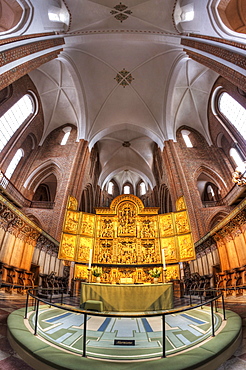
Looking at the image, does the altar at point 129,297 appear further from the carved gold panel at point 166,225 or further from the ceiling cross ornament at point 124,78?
the ceiling cross ornament at point 124,78

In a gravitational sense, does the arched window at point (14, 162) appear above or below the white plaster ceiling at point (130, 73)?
below

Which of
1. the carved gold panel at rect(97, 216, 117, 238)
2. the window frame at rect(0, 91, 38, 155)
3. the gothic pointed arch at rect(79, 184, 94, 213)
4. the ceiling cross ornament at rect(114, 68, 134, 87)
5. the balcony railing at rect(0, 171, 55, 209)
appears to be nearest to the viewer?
the carved gold panel at rect(97, 216, 117, 238)

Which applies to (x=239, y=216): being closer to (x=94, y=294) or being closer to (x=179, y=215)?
(x=179, y=215)

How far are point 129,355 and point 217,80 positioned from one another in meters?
19.6

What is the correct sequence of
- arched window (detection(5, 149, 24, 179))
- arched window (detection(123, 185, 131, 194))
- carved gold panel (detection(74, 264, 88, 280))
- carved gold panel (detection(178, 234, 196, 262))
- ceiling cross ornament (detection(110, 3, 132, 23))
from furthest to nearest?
arched window (detection(123, 185, 131, 194)) < arched window (detection(5, 149, 24, 179)) < ceiling cross ornament (detection(110, 3, 132, 23)) < carved gold panel (detection(74, 264, 88, 280)) < carved gold panel (detection(178, 234, 196, 262))

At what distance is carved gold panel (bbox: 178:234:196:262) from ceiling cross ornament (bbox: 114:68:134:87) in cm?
1506

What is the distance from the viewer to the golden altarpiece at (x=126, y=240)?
10977mm

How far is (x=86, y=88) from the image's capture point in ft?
62.7

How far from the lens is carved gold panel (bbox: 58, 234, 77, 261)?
10.4 metres

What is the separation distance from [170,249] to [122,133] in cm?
1755

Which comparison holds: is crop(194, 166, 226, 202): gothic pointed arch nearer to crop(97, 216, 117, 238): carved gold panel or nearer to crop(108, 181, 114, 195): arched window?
crop(97, 216, 117, 238): carved gold panel

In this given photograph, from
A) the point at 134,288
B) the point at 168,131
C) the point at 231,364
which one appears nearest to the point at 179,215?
the point at 134,288

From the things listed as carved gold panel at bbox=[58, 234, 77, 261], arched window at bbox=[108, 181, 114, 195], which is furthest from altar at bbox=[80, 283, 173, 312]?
arched window at bbox=[108, 181, 114, 195]

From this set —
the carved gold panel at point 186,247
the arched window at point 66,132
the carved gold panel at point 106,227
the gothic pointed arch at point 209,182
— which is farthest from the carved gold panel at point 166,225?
the arched window at point 66,132
